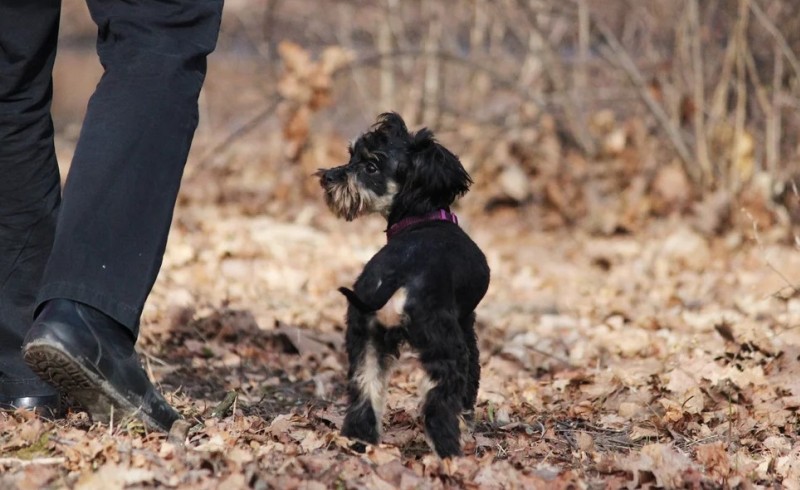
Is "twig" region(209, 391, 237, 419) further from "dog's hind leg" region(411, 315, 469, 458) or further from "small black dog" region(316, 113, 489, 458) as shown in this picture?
"dog's hind leg" region(411, 315, 469, 458)

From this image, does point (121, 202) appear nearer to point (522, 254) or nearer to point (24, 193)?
point (24, 193)

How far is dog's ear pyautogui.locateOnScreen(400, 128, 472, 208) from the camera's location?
13.0ft

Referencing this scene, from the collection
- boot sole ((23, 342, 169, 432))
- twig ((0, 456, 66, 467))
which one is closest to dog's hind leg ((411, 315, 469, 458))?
boot sole ((23, 342, 169, 432))

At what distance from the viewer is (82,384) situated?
319cm

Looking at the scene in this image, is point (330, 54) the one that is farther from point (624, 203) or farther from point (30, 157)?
point (30, 157)

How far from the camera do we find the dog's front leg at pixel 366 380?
11.7 ft

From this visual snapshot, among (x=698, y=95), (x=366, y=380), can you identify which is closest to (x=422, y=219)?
(x=366, y=380)

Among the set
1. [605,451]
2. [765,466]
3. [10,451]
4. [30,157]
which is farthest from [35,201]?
[765,466]

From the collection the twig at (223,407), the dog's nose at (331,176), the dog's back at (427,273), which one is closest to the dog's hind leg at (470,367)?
the dog's back at (427,273)

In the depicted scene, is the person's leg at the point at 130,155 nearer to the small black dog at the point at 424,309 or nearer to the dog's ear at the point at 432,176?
the small black dog at the point at 424,309

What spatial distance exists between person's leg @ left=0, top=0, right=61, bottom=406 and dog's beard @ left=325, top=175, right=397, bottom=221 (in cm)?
106

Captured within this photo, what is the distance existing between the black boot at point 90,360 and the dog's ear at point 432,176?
4.07 ft

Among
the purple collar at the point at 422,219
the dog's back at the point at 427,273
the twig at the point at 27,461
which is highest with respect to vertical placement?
the purple collar at the point at 422,219

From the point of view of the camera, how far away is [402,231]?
393cm
